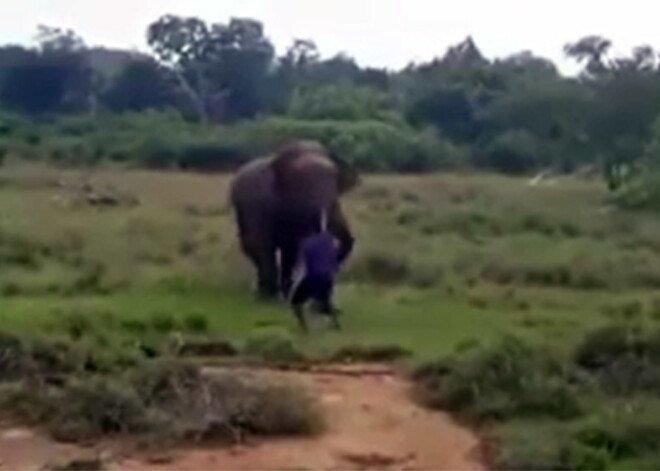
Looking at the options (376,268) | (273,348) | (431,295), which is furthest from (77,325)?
(376,268)

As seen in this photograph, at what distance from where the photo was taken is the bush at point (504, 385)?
30.2ft

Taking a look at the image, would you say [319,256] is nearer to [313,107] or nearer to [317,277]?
[317,277]

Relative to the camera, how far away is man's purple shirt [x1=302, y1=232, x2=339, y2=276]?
1234 cm

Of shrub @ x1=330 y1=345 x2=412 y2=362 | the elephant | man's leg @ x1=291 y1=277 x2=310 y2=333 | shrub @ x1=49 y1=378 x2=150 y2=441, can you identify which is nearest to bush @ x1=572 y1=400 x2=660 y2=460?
shrub @ x1=49 y1=378 x2=150 y2=441

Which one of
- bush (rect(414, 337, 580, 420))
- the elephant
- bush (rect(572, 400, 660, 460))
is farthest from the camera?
the elephant

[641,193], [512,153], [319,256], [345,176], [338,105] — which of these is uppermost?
[345,176]

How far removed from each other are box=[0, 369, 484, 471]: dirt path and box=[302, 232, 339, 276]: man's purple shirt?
2822mm

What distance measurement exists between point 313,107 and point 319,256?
2851 centimetres

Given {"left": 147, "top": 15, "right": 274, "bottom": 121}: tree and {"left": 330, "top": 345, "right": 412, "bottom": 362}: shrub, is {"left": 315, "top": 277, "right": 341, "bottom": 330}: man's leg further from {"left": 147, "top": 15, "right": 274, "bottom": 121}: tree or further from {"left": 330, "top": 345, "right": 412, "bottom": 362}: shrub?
{"left": 147, "top": 15, "right": 274, "bottom": 121}: tree

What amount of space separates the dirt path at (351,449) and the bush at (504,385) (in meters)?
0.19

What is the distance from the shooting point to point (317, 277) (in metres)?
12.3

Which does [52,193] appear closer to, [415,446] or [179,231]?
[179,231]

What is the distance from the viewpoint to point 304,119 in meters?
39.9

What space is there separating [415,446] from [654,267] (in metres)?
8.20
